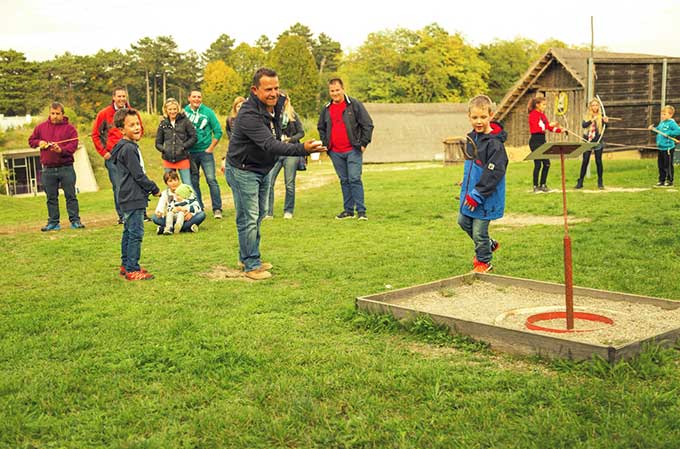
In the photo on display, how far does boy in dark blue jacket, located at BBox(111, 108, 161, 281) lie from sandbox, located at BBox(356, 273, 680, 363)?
3.39 metres

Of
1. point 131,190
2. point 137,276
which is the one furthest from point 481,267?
point 131,190

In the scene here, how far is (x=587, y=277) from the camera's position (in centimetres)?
796

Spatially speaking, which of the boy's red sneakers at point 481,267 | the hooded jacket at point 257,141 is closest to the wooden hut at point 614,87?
the boy's red sneakers at point 481,267

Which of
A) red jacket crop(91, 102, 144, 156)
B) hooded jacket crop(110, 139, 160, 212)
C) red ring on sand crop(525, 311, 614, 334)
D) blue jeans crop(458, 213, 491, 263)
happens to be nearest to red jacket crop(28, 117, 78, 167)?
red jacket crop(91, 102, 144, 156)

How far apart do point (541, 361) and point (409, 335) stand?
1142mm

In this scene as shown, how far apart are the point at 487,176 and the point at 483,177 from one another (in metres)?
0.04

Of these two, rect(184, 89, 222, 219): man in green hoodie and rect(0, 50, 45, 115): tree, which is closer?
rect(184, 89, 222, 219): man in green hoodie

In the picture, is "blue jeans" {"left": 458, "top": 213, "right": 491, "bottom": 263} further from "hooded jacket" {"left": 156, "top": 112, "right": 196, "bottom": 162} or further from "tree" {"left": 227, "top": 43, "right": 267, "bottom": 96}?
"tree" {"left": 227, "top": 43, "right": 267, "bottom": 96}

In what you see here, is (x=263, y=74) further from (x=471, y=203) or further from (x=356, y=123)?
(x=356, y=123)

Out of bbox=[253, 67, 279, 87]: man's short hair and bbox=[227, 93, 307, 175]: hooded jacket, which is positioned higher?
bbox=[253, 67, 279, 87]: man's short hair

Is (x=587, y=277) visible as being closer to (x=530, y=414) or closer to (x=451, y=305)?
(x=451, y=305)

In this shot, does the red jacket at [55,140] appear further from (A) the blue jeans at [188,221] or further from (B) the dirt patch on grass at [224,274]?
(B) the dirt patch on grass at [224,274]

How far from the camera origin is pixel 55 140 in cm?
1430

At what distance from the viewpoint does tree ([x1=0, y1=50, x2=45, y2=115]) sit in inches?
2640
